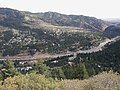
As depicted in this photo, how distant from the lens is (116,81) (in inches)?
2415

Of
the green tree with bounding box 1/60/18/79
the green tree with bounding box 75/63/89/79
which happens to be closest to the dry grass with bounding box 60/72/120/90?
the green tree with bounding box 1/60/18/79

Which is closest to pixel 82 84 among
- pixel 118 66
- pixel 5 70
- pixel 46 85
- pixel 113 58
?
pixel 46 85

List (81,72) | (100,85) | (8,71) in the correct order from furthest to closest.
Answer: (81,72) → (8,71) → (100,85)

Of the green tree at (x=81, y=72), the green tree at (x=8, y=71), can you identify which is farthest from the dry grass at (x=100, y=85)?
the green tree at (x=81, y=72)

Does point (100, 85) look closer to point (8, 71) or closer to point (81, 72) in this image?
point (8, 71)

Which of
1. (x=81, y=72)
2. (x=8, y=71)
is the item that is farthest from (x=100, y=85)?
(x=81, y=72)

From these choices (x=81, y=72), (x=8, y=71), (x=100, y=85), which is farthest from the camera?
(x=81, y=72)

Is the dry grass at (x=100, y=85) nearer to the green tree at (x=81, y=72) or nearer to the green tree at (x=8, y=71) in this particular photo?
the green tree at (x=8, y=71)

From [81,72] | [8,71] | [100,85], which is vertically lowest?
[81,72]

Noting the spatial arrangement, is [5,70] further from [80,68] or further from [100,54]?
[100,54]

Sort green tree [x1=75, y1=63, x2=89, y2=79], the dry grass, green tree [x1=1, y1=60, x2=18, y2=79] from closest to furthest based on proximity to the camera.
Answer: the dry grass < green tree [x1=1, y1=60, x2=18, y2=79] < green tree [x1=75, y1=63, x2=89, y2=79]

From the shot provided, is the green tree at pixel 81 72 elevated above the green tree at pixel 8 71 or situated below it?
below

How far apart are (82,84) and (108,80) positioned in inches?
233

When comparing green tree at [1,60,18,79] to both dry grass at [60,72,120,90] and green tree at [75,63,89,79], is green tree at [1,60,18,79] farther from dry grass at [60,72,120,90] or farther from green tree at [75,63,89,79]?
dry grass at [60,72,120,90]
